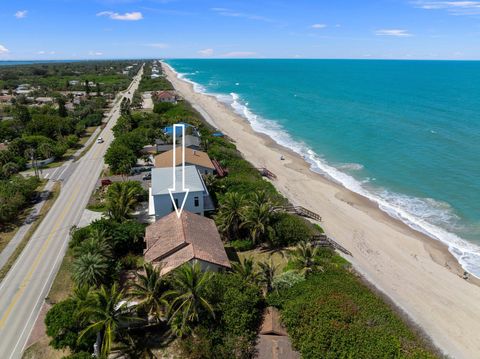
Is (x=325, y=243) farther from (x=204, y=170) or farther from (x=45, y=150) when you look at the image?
(x=45, y=150)

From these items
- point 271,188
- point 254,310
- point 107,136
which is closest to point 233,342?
point 254,310

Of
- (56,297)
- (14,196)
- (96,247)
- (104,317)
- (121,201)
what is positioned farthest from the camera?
(14,196)

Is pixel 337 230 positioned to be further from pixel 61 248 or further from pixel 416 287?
pixel 61 248

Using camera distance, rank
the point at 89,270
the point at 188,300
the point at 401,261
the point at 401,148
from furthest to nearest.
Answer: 1. the point at 401,148
2. the point at 401,261
3. the point at 89,270
4. the point at 188,300

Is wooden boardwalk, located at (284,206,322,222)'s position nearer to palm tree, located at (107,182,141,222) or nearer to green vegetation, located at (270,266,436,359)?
green vegetation, located at (270,266,436,359)

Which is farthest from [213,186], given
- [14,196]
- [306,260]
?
[14,196]

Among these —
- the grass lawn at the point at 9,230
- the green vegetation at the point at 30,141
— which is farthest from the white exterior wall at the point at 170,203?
the green vegetation at the point at 30,141
